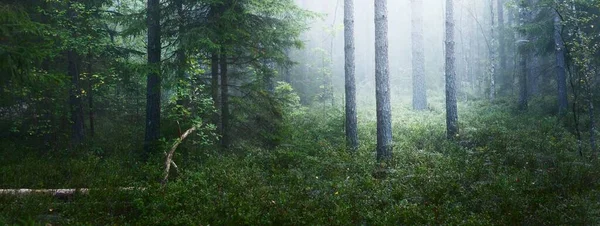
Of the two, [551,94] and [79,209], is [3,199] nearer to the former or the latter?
[79,209]

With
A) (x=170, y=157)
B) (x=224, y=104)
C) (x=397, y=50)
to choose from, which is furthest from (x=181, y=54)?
(x=397, y=50)

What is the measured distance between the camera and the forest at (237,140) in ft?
24.9

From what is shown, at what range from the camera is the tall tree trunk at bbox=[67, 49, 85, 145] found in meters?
13.8

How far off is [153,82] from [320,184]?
6911 mm

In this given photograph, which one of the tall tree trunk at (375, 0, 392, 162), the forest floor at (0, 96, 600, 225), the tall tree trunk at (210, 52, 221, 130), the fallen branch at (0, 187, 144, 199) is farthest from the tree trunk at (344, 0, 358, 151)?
the fallen branch at (0, 187, 144, 199)

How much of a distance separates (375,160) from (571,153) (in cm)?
602

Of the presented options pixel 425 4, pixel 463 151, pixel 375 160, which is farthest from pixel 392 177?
pixel 425 4

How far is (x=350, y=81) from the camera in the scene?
15844 millimetres

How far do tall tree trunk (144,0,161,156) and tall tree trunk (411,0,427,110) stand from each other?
68.4 feet

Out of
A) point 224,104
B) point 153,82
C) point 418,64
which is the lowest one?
point 224,104

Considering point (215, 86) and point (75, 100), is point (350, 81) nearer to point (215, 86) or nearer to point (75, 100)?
point (215, 86)

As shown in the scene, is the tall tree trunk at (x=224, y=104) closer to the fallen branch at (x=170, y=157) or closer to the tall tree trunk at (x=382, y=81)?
the fallen branch at (x=170, y=157)

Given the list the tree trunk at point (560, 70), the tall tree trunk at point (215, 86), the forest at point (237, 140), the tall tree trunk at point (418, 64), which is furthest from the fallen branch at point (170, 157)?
the tall tree trunk at point (418, 64)

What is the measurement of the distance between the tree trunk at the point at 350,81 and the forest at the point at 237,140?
0.06 metres
